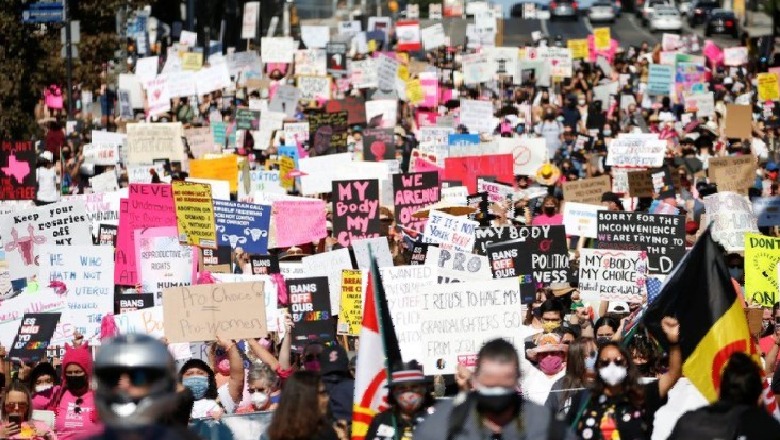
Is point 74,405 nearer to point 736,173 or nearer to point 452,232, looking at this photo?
point 452,232

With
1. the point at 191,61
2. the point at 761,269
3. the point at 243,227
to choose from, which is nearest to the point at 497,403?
the point at 761,269

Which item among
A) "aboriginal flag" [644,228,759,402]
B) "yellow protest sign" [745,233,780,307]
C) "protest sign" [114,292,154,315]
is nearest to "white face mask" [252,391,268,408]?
"aboriginal flag" [644,228,759,402]

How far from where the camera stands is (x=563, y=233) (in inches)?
543

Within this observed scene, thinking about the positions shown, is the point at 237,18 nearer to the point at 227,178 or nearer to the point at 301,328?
the point at 227,178

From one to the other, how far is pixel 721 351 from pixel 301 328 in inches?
179

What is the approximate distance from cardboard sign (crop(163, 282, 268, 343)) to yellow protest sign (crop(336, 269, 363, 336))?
1545 mm

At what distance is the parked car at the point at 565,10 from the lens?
68.0 metres

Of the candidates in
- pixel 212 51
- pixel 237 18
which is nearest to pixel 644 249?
pixel 212 51

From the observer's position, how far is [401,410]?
701 cm

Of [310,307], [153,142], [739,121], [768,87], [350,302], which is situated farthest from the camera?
[768,87]

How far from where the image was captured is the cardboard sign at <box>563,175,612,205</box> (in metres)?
18.6

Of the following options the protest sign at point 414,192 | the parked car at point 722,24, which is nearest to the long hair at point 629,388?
the protest sign at point 414,192

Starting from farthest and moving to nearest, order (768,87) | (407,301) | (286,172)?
(768,87) < (286,172) < (407,301)

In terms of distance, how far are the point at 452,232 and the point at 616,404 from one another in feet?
23.1
